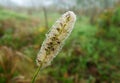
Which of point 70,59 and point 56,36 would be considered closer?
point 56,36

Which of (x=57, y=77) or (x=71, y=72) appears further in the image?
(x=71, y=72)

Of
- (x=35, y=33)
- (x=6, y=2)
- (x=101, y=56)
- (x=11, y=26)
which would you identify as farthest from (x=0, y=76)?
(x=6, y=2)

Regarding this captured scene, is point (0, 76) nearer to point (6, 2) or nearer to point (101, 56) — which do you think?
point (101, 56)

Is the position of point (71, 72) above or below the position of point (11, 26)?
below

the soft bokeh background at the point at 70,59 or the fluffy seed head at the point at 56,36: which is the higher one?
the fluffy seed head at the point at 56,36

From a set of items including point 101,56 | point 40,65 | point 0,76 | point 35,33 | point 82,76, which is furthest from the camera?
point 35,33

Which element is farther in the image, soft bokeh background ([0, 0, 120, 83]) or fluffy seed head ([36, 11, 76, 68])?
soft bokeh background ([0, 0, 120, 83])

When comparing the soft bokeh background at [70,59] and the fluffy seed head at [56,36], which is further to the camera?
the soft bokeh background at [70,59]

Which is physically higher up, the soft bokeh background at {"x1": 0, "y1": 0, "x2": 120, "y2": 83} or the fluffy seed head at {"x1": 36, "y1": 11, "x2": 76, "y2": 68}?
the fluffy seed head at {"x1": 36, "y1": 11, "x2": 76, "y2": 68}
